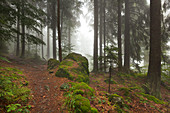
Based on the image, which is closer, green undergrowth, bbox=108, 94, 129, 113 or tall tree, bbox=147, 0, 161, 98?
green undergrowth, bbox=108, 94, 129, 113

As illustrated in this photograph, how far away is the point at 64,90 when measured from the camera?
4340 mm

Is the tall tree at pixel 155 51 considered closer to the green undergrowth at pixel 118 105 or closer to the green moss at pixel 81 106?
the green undergrowth at pixel 118 105

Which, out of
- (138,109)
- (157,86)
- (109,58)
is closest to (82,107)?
(138,109)

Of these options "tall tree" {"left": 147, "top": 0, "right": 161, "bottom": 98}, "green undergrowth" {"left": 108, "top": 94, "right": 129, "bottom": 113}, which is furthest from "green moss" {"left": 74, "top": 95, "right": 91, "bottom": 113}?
"tall tree" {"left": 147, "top": 0, "right": 161, "bottom": 98}

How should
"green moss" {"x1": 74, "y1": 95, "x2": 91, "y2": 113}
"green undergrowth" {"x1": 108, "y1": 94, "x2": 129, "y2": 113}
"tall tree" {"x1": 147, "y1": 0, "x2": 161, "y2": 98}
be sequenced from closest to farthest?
"green moss" {"x1": 74, "y1": 95, "x2": 91, "y2": 113} < "green undergrowth" {"x1": 108, "y1": 94, "x2": 129, "y2": 113} < "tall tree" {"x1": 147, "y1": 0, "x2": 161, "y2": 98}

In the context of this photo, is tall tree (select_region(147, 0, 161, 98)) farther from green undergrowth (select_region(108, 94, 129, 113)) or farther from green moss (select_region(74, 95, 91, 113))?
green moss (select_region(74, 95, 91, 113))

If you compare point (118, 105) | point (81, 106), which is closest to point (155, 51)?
point (118, 105)

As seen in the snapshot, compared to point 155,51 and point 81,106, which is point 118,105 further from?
point 155,51

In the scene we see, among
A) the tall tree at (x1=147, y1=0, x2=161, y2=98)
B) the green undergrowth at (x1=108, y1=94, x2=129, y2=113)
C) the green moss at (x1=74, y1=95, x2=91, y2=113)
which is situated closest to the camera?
the green moss at (x1=74, y1=95, x2=91, y2=113)

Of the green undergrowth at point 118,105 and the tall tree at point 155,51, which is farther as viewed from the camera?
the tall tree at point 155,51

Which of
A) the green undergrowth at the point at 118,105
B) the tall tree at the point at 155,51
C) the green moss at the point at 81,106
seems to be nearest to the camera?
the green moss at the point at 81,106

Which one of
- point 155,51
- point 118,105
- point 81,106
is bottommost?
point 118,105

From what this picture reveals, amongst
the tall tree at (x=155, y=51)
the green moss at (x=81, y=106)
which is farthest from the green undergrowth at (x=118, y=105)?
the tall tree at (x=155, y=51)

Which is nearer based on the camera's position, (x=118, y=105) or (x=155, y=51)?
(x=118, y=105)
